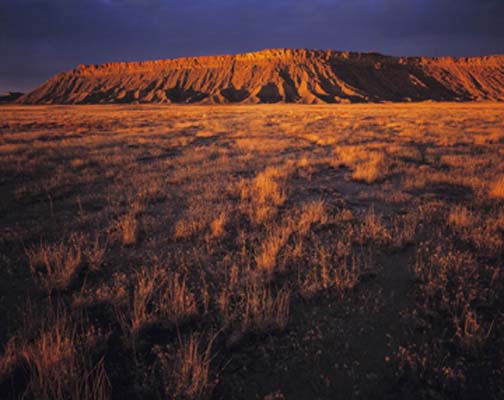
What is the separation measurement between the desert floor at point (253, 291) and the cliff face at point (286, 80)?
74.7 meters

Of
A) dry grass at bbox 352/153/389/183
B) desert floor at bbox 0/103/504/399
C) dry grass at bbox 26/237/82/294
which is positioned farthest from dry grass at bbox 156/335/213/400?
dry grass at bbox 352/153/389/183

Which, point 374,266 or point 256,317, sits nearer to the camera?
point 256,317

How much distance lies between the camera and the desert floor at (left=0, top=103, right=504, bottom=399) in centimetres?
205

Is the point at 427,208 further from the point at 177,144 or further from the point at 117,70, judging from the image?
the point at 117,70

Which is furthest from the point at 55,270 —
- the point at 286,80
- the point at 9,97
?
the point at 9,97

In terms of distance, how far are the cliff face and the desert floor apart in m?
74.7

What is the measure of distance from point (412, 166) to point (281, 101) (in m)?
74.0

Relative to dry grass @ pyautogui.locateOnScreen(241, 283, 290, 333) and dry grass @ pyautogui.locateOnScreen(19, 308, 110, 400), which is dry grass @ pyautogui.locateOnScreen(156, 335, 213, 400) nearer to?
dry grass @ pyautogui.locateOnScreen(19, 308, 110, 400)

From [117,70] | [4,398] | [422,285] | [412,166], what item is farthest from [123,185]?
[117,70]

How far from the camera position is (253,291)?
9.99 ft

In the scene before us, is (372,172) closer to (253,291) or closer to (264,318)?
(253,291)

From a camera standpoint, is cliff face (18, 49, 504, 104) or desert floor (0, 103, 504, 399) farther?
cliff face (18, 49, 504, 104)

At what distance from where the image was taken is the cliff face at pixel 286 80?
272 ft

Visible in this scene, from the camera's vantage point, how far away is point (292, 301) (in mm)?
2965
